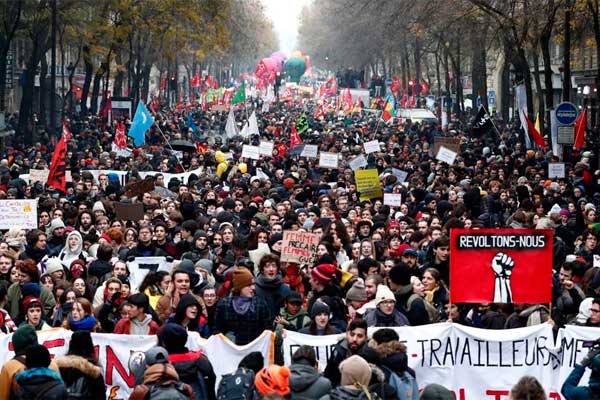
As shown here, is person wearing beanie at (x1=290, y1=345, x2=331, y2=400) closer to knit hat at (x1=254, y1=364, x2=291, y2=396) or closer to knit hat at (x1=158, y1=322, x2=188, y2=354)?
knit hat at (x1=254, y1=364, x2=291, y2=396)

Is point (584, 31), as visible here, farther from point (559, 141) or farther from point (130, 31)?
point (130, 31)

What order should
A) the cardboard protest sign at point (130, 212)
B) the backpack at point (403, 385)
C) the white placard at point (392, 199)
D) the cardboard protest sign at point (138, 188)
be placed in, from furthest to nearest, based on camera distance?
Answer: the cardboard protest sign at point (138, 188)
the white placard at point (392, 199)
the cardboard protest sign at point (130, 212)
the backpack at point (403, 385)

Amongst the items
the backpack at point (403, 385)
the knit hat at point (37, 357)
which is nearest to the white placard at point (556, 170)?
the backpack at point (403, 385)

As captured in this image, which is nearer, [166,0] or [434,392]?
[434,392]

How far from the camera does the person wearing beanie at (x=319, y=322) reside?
10.5 meters

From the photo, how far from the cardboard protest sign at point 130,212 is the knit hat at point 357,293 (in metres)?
8.11

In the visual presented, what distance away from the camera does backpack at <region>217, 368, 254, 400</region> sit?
840 centimetres

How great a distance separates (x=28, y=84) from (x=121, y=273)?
33.5 metres

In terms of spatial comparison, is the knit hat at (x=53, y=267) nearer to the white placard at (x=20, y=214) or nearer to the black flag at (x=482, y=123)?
the white placard at (x=20, y=214)

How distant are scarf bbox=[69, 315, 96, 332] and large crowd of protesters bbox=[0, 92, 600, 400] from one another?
16 millimetres

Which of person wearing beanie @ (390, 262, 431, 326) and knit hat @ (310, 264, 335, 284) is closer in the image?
person wearing beanie @ (390, 262, 431, 326)

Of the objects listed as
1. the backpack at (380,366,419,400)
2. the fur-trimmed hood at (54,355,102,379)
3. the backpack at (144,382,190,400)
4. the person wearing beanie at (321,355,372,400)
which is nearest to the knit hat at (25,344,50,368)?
the fur-trimmed hood at (54,355,102,379)

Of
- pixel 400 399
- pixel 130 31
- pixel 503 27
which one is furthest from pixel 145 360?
pixel 130 31

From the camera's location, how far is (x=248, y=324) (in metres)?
10.8
